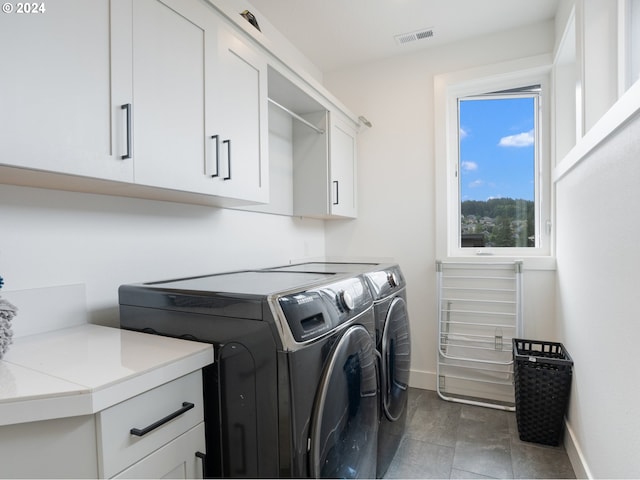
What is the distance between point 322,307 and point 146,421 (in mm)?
544

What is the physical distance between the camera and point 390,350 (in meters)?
1.69

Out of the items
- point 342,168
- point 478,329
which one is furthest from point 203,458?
point 478,329

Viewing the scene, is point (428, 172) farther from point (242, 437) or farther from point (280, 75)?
point (242, 437)

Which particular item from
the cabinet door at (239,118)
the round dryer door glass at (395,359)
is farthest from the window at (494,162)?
the cabinet door at (239,118)

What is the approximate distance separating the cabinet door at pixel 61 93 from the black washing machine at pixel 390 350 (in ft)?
3.41

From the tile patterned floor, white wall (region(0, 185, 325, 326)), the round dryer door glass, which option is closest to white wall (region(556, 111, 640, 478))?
the tile patterned floor

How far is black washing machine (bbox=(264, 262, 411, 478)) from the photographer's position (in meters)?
1.59

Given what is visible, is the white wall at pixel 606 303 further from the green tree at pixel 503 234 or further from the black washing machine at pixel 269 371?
the black washing machine at pixel 269 371

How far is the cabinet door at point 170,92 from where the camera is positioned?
114 centimetres

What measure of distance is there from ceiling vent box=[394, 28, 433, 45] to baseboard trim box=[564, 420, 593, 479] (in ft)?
8.63

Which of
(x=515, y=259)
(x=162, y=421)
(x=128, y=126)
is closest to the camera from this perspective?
(x=162, y=421)

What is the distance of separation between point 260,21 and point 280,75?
71 centimetres

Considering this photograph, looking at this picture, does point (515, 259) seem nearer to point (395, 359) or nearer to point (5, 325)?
point (395, 359)

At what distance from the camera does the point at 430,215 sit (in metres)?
2.76
